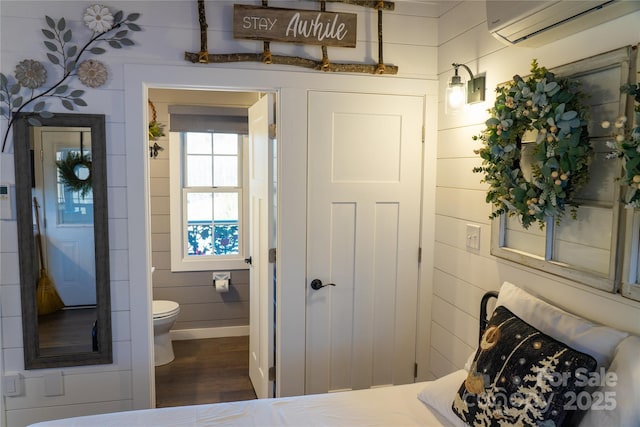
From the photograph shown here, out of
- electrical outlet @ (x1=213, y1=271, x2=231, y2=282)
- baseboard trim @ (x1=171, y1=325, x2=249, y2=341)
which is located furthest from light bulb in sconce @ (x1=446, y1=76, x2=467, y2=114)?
baseboard trim @ (x1=171, y1=325, x2=249, y2=341)

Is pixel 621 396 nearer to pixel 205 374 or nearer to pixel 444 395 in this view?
pixel 444 395

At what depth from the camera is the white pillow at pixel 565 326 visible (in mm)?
1464

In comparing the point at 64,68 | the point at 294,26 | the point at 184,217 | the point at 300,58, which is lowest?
the point at 184,217

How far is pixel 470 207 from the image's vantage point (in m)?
2.46

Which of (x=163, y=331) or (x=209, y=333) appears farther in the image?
(x=209, y=333)

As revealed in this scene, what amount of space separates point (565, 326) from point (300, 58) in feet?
6.22

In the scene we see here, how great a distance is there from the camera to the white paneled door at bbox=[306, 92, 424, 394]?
2730 mm

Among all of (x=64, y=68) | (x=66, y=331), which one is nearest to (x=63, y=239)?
(x=66, y=331)

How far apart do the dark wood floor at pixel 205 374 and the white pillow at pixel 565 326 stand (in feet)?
6.94

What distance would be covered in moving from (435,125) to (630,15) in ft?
4.46

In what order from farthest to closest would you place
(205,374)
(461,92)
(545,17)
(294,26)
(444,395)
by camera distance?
(205,374)
(294,26)
(461,92)
(444,395)
(545,17)

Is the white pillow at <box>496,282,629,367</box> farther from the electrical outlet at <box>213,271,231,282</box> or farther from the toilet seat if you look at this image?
the electrical outlet at <box>213,271,231,282</box>

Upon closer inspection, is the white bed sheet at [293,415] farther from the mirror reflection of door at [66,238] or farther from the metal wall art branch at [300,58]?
the metal wall art branch at [300,58]

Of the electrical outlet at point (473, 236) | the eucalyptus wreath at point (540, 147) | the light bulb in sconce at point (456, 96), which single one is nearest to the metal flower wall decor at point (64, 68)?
the light bulb in sconce at point (456, 96)
